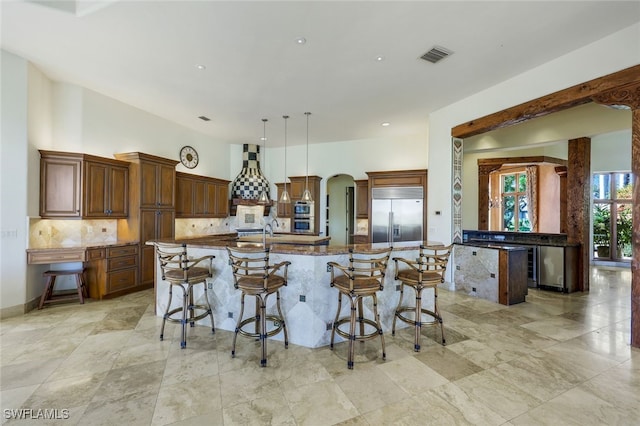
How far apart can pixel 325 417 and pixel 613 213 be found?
34.2 ft

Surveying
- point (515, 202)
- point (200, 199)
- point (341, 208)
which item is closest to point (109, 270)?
point (200, 199)

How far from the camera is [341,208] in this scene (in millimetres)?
9508

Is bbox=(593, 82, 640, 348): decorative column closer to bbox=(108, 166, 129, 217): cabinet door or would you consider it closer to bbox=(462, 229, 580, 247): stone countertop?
bbox=(462, 229, 580, 247): stone countertop

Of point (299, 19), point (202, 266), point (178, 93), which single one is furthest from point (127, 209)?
point (299, 19)

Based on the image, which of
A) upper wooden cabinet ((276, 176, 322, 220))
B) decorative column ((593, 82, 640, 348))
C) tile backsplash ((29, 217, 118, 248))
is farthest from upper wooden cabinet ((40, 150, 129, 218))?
decorative column ((593, 82, 640, 348))

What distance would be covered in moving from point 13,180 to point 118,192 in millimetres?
1277

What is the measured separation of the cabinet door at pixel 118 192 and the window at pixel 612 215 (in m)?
11.7

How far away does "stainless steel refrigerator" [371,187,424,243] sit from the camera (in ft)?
20.9

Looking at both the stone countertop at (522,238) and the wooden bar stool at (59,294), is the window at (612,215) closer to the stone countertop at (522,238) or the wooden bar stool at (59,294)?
the stone countertop at (522,238)

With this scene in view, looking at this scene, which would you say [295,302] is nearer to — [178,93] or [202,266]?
[202,266]

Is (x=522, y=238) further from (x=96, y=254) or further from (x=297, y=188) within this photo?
(x=96, y=254)

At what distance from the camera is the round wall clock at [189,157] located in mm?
6562

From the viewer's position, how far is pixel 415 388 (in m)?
2.26

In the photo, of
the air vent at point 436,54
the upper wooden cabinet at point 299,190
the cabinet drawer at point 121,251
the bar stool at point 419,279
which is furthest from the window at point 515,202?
the cabinet drawer at point 121,251
